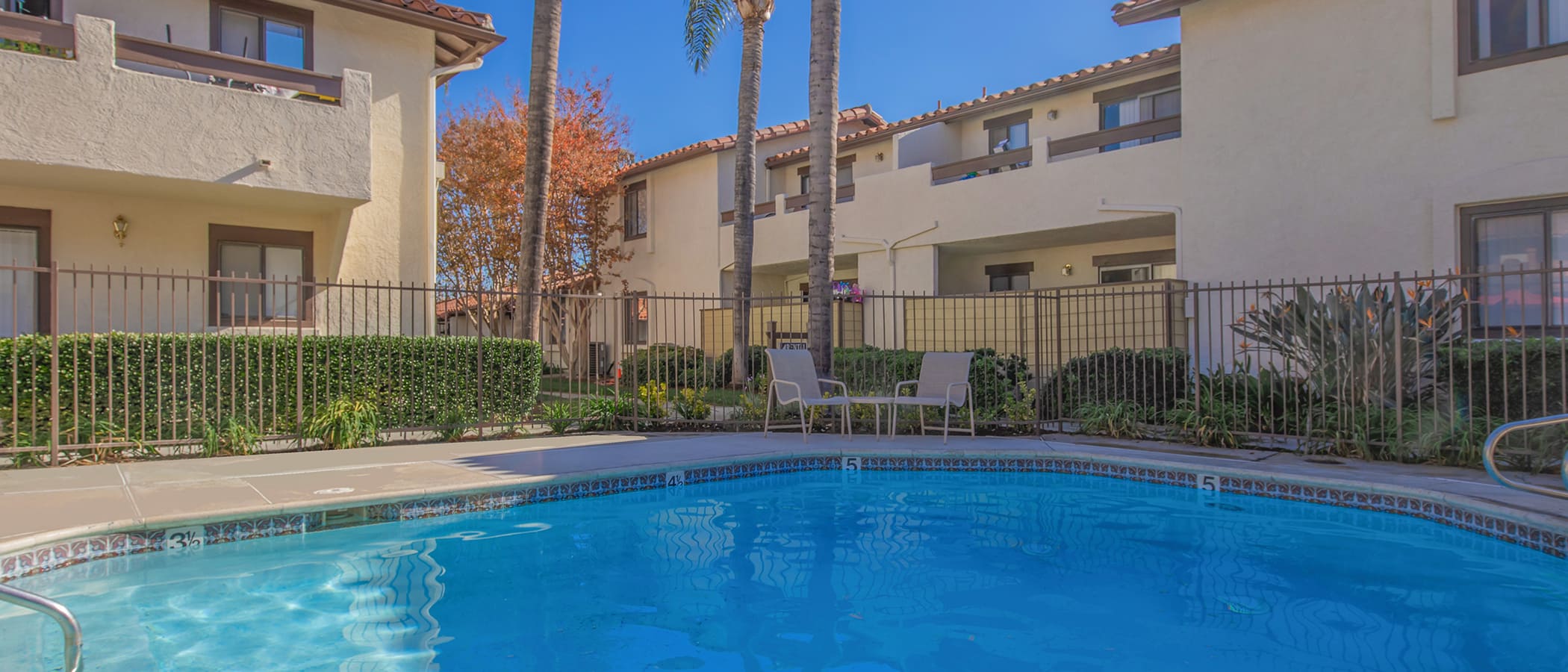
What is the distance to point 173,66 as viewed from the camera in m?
9.67

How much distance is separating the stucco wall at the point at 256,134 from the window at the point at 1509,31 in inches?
523

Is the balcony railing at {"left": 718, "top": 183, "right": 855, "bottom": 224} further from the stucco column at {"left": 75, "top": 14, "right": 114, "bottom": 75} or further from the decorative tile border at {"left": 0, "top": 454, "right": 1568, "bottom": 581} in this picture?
the stucco column at {"left": 75, "top": 14, "right": 114, "bottom": 75}

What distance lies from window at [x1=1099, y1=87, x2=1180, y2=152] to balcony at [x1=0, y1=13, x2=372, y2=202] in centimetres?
1184

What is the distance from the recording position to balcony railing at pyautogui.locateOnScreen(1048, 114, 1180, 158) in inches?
506

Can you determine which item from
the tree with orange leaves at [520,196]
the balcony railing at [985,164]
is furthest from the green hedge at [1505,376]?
the tree with orange leaves at [520,196]

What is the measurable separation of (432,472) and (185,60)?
21.3 ft

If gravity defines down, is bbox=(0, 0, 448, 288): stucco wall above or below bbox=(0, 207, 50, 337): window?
above

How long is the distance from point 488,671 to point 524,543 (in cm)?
210

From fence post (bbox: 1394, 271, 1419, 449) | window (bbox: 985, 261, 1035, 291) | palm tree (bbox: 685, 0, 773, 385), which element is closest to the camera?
fence post (bbox: 1394, 271, 1419, 449)

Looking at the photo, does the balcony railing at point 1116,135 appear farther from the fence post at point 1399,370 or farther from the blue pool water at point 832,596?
the blue pool water at point 832,596

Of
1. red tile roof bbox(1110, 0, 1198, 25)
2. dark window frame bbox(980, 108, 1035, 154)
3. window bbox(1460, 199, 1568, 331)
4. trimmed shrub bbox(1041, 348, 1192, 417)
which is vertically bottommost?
trimmed shrub bbox(1041, 348, 1192, 417)

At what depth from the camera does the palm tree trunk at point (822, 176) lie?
10.8 metres

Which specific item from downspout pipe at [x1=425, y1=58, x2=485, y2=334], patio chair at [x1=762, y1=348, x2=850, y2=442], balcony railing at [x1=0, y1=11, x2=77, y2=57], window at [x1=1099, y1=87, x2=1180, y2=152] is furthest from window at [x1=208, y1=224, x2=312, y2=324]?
window at [x1=1099, y1=87, x2=1180, y2=152]

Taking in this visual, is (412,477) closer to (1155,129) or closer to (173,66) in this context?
(173,66)
